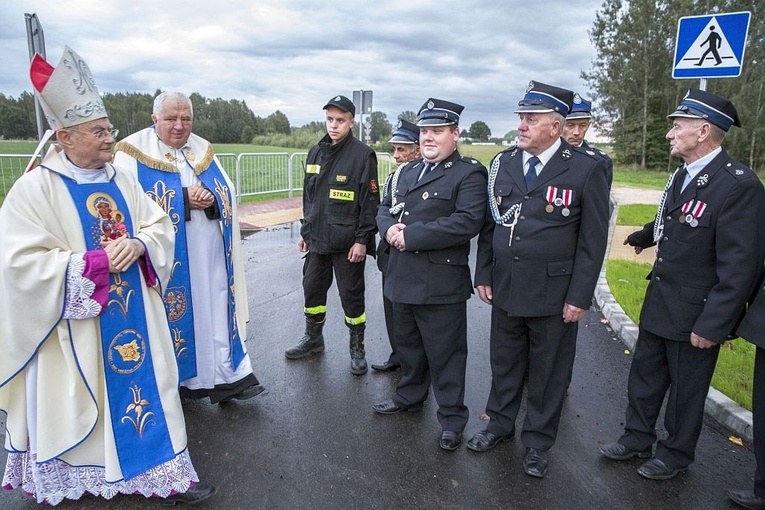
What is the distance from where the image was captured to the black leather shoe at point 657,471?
3068mm

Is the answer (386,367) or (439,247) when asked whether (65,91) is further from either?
(386,367)

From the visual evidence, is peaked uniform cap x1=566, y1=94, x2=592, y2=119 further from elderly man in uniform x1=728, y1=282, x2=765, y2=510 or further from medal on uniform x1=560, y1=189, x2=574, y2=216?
elderly man in uniform x1=728, y1=282, x2=765, y2=510

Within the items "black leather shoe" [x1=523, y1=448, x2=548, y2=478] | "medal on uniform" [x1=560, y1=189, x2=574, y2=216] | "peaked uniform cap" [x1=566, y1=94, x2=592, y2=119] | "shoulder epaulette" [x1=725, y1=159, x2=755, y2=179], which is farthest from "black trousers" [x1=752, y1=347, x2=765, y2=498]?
"peaked uniform cap" [x1=566, y1=94, x2=592, y2=119]

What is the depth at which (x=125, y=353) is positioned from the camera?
8.57ft

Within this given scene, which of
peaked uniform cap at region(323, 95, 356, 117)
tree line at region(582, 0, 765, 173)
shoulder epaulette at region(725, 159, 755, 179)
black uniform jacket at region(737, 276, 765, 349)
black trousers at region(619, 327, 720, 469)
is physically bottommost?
black trousers at region(619, 327, 720, 469)

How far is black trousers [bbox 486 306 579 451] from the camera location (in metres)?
3.17

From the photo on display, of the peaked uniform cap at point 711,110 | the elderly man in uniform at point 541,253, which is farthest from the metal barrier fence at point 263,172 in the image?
the peaked uniform cap at point 711,110

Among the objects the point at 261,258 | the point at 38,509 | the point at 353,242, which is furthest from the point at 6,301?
the point at 261,258

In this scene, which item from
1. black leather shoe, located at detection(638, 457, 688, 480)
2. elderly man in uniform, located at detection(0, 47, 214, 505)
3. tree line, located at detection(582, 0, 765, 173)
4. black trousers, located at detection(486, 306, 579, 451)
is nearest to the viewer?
elderly man in uniform, located at detection(0, 47, 214, 505)

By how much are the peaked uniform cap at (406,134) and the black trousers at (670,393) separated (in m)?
2.42

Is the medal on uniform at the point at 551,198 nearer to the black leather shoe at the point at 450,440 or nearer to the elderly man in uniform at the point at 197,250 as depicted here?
the black leather shoe at the point at 450,440

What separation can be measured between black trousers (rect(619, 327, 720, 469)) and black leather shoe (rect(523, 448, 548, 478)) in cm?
56

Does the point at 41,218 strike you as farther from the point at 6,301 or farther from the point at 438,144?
the point at 438,144

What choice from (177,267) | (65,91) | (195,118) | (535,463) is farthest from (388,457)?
(195,118)
